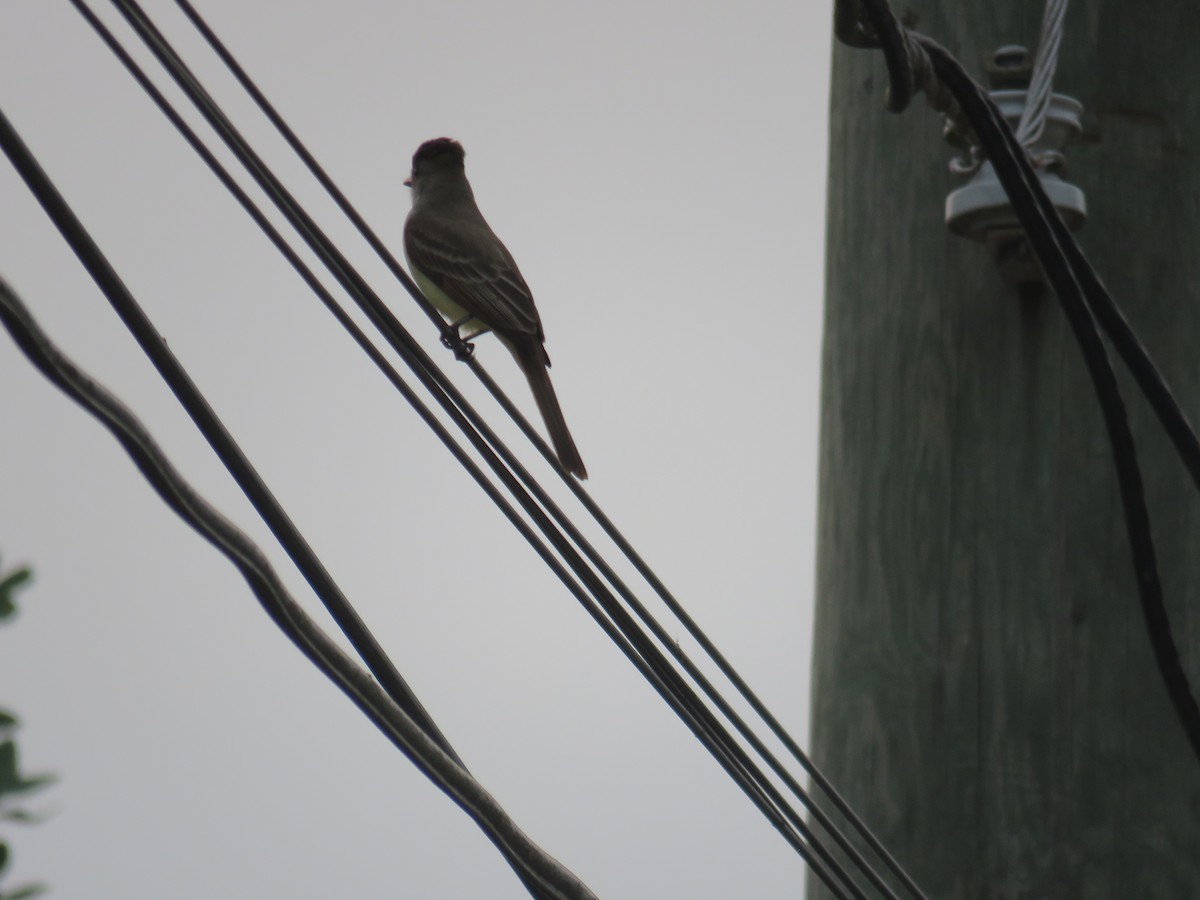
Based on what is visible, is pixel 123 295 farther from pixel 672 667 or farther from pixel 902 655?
pixel 902 655

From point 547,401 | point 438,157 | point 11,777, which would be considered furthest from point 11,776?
point 438,157

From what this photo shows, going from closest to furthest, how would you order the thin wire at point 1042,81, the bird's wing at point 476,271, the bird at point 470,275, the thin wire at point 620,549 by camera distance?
the thin wire at point 620,549
the thin wire at point 1042,81
the bird at point 470,275
the bird's wing at point 476,271

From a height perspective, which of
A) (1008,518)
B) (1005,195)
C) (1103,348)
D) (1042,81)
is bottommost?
(1008,518)

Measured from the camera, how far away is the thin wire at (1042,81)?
150 inches

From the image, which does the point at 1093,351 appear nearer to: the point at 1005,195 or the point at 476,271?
the point at 1005,195

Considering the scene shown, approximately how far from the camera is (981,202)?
12.6 feet

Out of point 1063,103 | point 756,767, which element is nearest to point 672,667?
point 756,767

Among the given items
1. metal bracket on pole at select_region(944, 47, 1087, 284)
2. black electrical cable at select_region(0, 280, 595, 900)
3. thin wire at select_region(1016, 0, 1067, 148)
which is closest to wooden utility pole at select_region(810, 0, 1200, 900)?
metal bracket on pole at select_region(944, 47, 1087, 284)

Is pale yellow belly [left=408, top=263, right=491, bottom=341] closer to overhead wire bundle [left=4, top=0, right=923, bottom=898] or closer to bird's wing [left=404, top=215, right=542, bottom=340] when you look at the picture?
bird's wing [left=404, top=215, right=542, bottom=340]

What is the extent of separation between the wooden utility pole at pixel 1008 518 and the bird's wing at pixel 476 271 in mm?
3159

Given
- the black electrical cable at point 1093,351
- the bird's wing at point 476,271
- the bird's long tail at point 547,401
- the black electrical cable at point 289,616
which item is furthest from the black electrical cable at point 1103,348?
the bird's wing at point 476,271

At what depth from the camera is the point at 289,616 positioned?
2318 mm

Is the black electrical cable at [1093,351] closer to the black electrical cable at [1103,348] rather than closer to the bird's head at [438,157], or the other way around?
the black electrical cable at [1103,348]

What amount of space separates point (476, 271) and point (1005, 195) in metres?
3.97
